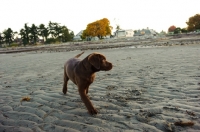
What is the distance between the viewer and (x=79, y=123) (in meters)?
3.39

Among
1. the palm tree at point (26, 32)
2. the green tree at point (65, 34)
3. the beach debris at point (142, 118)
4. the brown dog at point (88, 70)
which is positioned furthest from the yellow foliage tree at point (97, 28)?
the beach debris at point (142, 118)

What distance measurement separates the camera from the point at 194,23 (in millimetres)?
83062

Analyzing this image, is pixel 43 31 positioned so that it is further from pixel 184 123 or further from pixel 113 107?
pixel 184 123

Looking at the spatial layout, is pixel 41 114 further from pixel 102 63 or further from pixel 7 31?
pixel 7 31

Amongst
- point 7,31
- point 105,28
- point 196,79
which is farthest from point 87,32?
point 196,79

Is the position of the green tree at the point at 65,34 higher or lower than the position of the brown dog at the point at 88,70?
higher

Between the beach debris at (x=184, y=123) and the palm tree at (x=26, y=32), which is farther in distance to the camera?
the palm tree at (x=26, y=32)

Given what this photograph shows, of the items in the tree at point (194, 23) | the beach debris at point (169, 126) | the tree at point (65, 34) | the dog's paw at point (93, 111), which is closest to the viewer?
the beach debris at point (169, 126)

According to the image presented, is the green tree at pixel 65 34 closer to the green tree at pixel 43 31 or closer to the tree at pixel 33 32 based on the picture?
the green tree at pixel 43 31

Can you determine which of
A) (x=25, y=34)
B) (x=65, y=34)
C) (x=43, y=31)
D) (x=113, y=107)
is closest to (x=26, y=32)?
(x=25, y=34)

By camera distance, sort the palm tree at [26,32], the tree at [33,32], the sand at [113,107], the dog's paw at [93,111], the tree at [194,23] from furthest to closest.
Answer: the tree at [33,32], the palm tree at [26,32], the tree at [194,23], the dog's paw at [93,111], the sand at [113,107]

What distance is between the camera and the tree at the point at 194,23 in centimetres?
8181

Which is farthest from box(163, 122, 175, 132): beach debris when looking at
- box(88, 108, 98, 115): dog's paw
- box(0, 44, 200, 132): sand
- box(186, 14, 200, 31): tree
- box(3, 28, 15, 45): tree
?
box(3, 28, 15, 45): tree

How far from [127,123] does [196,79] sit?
334 centimetres
